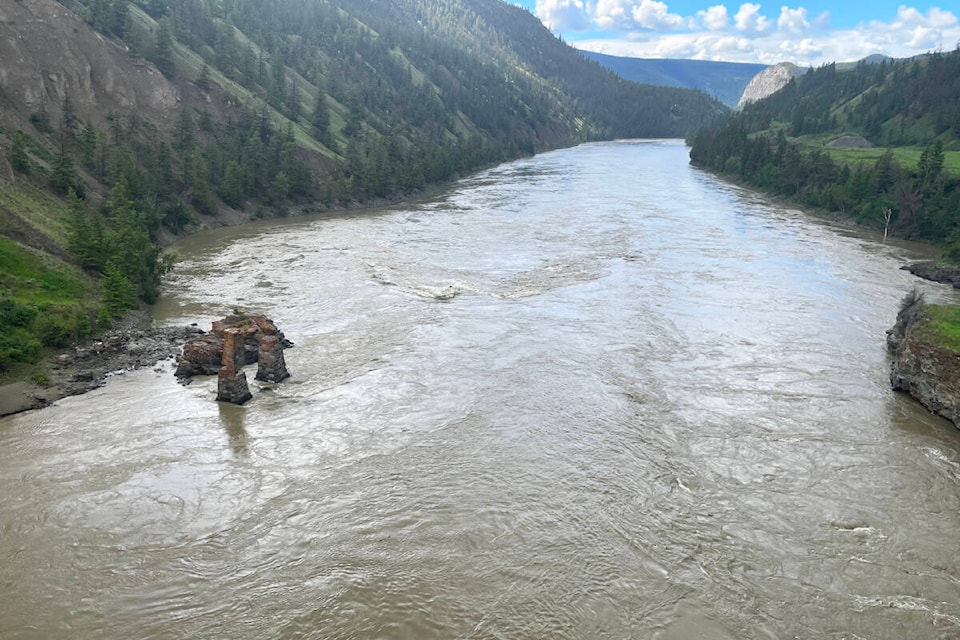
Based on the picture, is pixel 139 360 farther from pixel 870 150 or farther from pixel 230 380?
pixel 870 150

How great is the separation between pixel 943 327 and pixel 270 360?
29.8 metres

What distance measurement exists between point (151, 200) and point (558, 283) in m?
37.1

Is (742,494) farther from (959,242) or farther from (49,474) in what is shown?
(959,242)

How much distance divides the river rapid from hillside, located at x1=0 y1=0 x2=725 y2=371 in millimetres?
5600

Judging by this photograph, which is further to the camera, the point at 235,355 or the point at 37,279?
the point at 37,279

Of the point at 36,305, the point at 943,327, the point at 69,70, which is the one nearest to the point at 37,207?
the point at 36,305

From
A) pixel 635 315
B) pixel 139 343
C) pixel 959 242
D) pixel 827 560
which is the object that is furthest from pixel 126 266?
pixel 959 242

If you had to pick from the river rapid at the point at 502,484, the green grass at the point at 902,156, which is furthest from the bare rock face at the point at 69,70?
the green grass at the point at 902,156

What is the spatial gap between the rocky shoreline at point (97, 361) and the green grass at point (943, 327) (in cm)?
3471

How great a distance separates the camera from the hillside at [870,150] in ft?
227

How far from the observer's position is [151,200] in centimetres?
5662

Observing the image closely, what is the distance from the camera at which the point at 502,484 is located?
68.1 ft

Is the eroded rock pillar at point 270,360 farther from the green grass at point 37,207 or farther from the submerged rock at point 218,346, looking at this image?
the green grass at point 37,207

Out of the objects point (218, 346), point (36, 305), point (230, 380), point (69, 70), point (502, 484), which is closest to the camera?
point (502, 484)
